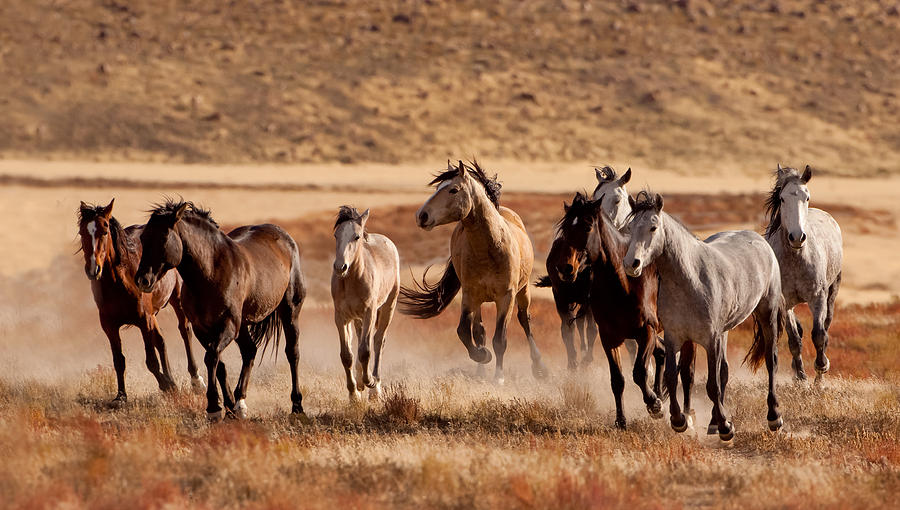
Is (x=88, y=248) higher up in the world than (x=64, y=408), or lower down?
higher up

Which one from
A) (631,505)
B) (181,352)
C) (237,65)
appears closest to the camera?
(631,505)

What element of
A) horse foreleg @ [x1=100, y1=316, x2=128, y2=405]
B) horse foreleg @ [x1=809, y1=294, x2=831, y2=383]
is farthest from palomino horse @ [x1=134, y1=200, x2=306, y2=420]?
horse foreleg @ [x1=809, y1=294, x2=831, y2=383]

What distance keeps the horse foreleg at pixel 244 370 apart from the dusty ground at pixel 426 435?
30 cm

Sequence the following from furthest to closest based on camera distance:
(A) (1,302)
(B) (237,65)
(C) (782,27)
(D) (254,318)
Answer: (C) (782,27) → (B) (237,65) → (A) (1,302) → (D) (254,318)

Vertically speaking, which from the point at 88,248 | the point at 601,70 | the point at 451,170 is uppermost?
the point at 601,70

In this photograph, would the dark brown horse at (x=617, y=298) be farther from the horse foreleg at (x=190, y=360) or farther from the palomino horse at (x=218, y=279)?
the horse foreleg at (x=190, y=360)

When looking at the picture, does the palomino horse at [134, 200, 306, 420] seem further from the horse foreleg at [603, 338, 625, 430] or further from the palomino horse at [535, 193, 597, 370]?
the horse foreleg at [603, 338, 625, 430]

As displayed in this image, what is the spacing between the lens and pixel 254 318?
10133mm

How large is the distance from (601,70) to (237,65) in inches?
703

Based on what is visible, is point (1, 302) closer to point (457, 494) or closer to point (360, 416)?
point (360, 416)

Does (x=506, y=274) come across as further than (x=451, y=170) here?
Yes

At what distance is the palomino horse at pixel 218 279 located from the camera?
910cm

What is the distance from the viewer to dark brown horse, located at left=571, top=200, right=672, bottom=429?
894 cm

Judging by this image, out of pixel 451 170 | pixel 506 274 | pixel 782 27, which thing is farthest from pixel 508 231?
pixel 782 27
